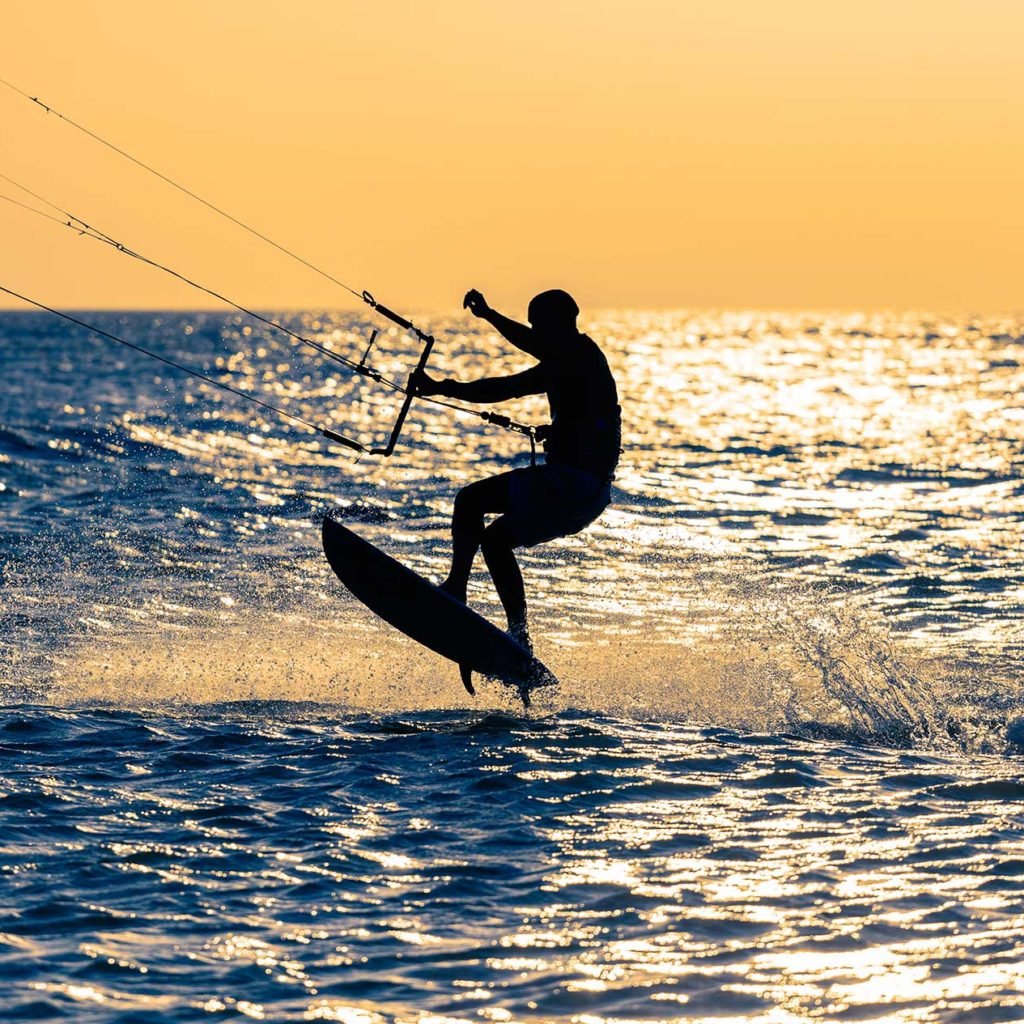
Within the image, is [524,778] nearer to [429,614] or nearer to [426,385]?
[429,614]

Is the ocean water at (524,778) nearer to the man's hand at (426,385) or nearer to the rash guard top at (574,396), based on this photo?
the rash guard top at (574,396)

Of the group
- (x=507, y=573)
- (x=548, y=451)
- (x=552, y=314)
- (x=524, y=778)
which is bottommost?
(x=524, y=778)

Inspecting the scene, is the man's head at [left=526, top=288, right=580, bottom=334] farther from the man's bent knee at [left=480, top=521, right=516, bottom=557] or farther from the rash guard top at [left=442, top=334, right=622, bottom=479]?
the man's bent knee at [left=480, top=521, right=516, bottom=557]

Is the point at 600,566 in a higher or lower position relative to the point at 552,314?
lower

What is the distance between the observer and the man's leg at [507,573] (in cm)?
1049

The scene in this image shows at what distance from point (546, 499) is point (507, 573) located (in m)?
0.59

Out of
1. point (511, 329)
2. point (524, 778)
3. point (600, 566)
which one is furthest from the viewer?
point (600, 566)

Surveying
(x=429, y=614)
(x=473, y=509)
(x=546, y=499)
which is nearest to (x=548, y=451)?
(x=546, y=499)

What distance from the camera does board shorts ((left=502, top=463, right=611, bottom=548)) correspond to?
34.0 feet

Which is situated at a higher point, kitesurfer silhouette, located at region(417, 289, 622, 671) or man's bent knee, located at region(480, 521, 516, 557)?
kitesurfer silhouette, located at region(417, 289, 622, 671)

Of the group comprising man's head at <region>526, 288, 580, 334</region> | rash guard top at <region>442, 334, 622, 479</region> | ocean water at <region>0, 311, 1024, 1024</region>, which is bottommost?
ocean water at <region>0, 311, 1024, 1024</region>

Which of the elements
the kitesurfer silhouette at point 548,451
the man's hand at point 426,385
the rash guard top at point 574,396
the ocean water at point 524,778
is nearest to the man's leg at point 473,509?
the kitesurfer silhouette at point 548,451

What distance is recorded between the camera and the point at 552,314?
10.2m

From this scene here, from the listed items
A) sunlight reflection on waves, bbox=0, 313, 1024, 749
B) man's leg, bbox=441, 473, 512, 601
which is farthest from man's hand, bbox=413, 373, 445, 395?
sunlight reflection on waves, bbox=0, 313, 1024, 749
